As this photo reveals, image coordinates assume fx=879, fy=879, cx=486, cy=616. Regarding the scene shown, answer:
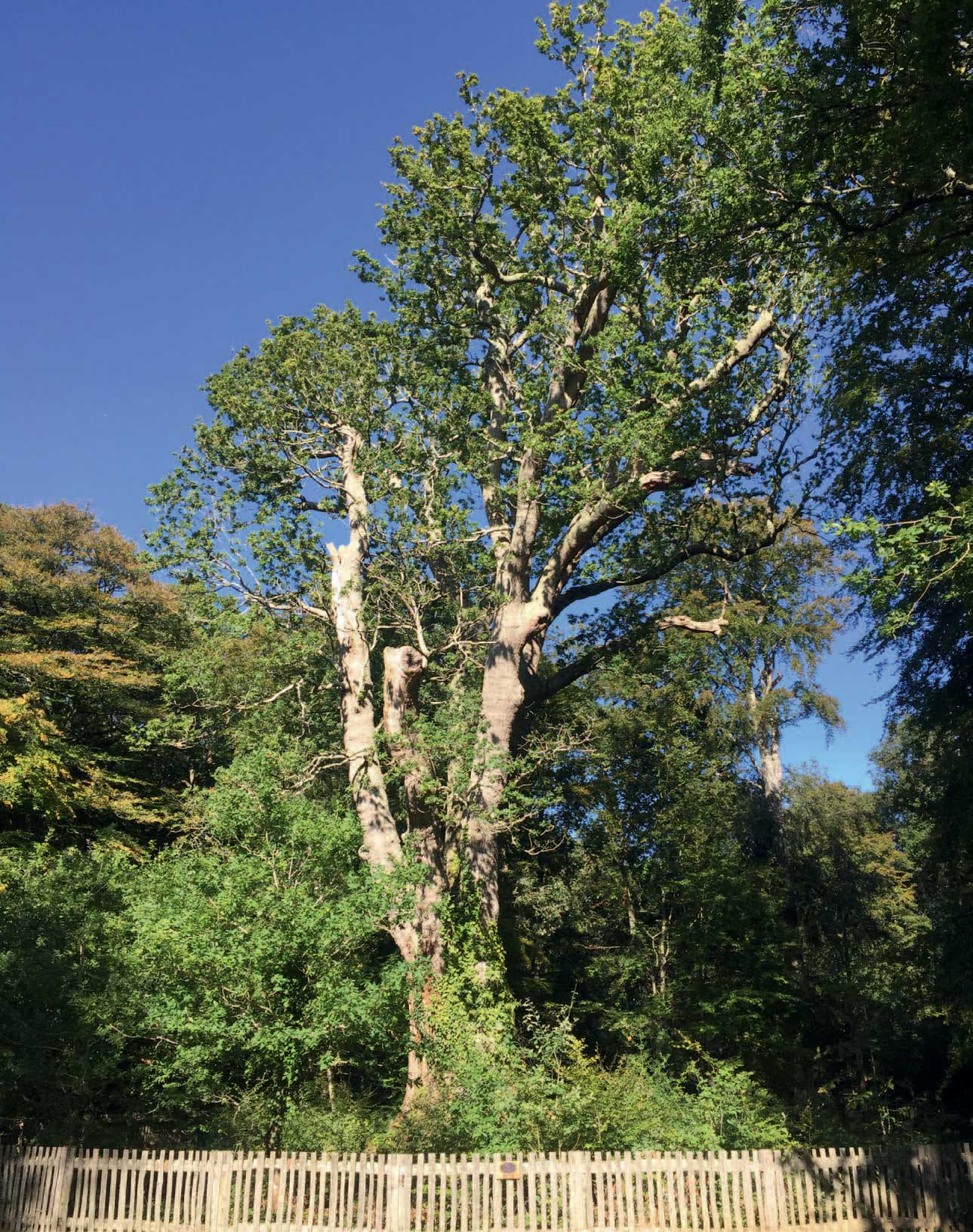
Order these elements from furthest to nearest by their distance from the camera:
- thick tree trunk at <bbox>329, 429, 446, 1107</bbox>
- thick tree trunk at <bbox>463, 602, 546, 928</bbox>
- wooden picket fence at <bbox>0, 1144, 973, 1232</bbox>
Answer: thick tree trunk at <bbox>463, 602, 546, 928</bbox>, thick tree trunk at <bbox>329, 429, 446, 1107</bbox>, wooden picket fence at <bbox>0, 1144, 973, 1232</bbox>

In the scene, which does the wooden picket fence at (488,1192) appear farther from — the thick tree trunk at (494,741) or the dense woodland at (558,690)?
the thick tree trunk at (494,741)

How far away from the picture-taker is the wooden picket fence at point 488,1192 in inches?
355

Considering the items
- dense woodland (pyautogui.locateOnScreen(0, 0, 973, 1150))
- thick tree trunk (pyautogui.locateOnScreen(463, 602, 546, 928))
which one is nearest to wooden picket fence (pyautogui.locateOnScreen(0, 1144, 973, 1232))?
dense woodland (pyautogui.locateOnScreen(0, 0, 973, 1150))

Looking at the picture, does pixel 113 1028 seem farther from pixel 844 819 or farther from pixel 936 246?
pixel 844 819

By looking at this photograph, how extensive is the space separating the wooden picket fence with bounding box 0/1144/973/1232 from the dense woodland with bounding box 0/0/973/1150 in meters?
0.77

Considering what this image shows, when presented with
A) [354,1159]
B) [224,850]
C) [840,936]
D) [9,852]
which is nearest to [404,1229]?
[354,1159]

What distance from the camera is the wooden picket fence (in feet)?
29.6

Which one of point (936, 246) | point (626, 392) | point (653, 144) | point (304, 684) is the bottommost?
point (304, 684)

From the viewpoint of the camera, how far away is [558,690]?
17.1m

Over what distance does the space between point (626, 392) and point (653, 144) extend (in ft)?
11.4

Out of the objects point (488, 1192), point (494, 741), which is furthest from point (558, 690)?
point (488, 1192)

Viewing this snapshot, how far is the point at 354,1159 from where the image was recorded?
9203mm

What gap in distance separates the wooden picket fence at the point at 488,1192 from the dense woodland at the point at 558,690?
2.52 feet

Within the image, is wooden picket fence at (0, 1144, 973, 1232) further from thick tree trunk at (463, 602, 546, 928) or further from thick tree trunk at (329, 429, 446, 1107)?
thick tree trunk at (463, 602, 546, 928)
